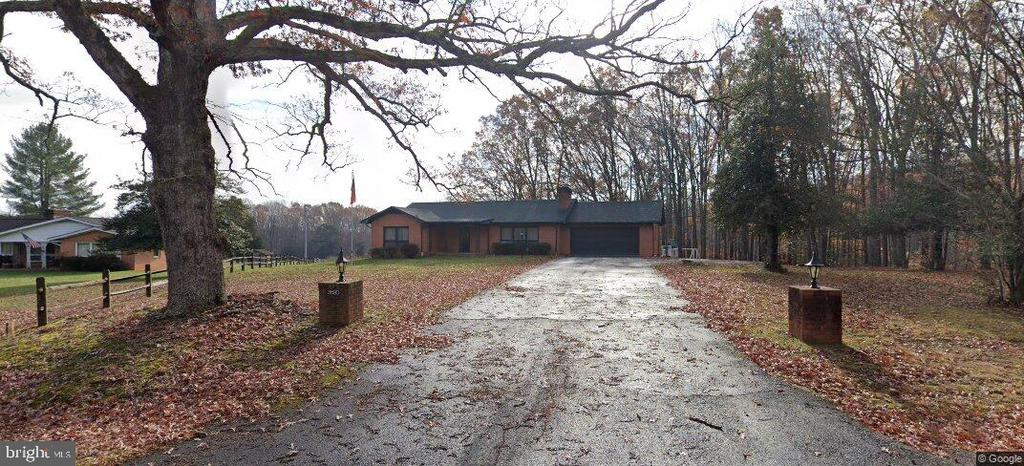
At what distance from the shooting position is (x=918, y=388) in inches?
206

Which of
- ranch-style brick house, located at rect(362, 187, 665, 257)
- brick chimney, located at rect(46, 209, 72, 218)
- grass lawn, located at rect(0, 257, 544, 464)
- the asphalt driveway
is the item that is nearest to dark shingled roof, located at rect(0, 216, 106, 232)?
brick chimney, located at rect(46, 209, 72, 218)

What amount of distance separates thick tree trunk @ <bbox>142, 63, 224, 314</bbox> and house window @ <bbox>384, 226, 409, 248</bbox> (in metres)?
25.2

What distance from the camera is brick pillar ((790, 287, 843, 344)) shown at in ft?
22.9

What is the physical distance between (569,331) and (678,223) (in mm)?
31476

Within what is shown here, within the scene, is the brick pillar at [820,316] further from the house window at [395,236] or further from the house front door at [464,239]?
the house front door at [464,239]

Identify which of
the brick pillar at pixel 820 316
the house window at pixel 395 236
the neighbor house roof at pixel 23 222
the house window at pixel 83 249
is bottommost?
the brick pillar at pixel 820 316

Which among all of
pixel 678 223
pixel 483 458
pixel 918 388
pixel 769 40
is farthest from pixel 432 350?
pixel 678 223

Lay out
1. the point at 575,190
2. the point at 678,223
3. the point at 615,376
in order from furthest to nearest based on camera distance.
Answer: the point at 575,190
the point at 678,223
the point at 615,376

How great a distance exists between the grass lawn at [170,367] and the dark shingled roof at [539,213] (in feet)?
78.4

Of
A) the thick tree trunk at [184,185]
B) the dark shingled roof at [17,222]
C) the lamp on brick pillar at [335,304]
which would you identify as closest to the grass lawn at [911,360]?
the lamp on brick pillar at [335,304]

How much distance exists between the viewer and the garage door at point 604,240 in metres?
32.4

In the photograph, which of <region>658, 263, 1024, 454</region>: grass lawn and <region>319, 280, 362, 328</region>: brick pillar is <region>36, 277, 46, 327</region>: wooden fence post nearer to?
<region>319, 280, 362, 328</region>: brick pillar

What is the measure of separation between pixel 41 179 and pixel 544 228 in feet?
154

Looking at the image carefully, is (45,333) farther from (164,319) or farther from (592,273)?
(592,273)
